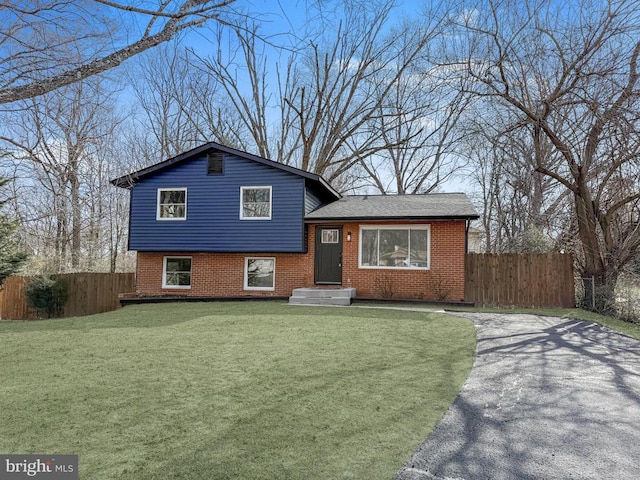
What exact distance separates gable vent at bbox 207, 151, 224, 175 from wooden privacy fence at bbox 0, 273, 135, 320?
5.78 metres

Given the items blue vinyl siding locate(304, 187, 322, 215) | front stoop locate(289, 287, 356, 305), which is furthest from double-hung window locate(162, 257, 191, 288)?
blue vinyl siding locate(304, 187, 322, 215)

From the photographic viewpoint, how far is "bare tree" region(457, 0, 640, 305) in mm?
9812

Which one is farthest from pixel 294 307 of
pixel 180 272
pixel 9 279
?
pixel 9 279

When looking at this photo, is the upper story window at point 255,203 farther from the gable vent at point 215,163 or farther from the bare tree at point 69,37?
the bare tree at point 69,37

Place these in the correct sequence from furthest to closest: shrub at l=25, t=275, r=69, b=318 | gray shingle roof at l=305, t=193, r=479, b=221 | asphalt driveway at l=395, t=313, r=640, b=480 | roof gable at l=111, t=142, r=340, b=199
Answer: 1. shrub at l=25, t=275, r=69, b=318
2. roof gable at l=111, t=142, r=340, b=199
3. gray shingle roof at l=305, t=193, r=479, b=221
4. asphalt driveway at l=395, t=313, r=640, b=480

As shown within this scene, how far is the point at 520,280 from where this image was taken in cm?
1281

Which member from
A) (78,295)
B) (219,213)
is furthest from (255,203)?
(78,295)

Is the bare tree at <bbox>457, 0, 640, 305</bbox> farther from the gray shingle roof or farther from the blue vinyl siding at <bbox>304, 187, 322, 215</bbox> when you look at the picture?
the blue vinyl siding at <bbox>304, 187, 322, 215</bbox>

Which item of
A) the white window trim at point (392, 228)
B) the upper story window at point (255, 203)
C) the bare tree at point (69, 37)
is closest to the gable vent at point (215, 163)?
the upper story window at point (255, 203)

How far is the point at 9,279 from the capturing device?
15.9 metres

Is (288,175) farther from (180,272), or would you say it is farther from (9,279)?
(9,279)

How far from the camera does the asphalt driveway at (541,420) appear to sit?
9.43ft

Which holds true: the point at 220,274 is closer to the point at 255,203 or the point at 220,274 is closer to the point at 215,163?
the point at 255,203

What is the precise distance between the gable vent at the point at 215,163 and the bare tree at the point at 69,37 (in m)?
10.4
